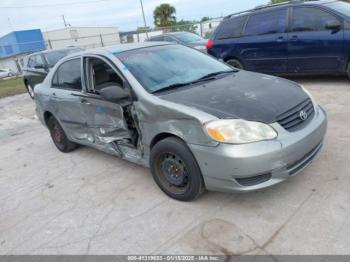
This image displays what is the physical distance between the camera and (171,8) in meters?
43.0

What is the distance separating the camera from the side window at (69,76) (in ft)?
14.6

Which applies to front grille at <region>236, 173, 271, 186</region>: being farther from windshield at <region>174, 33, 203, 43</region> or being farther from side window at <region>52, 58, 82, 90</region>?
windshield at <region>174, 33, 203, 43</region>

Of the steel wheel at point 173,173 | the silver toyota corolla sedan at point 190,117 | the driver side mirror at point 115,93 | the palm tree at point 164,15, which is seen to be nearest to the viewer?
the silver toyota corolla sedan at point 190,117

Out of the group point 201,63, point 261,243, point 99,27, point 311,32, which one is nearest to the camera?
point 261,243

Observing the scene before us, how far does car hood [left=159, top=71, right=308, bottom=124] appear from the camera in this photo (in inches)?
115

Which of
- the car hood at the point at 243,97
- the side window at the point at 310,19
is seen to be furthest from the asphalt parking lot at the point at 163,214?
the side window at the point at 310,19

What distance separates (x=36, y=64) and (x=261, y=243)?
33.6 ft

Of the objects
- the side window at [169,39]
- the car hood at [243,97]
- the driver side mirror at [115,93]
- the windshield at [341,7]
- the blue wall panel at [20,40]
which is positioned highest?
the blue wall panel at [20,40]

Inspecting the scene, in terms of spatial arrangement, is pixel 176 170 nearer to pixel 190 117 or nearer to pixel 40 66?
pixel 190 117

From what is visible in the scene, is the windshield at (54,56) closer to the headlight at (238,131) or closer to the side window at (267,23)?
the side window at (267,23)

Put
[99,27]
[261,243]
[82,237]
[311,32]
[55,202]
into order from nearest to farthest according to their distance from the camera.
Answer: [261,243] < [82,237] < [55,202] < [311,32] < [99,27]

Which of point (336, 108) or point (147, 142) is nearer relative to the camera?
point (147, 142)

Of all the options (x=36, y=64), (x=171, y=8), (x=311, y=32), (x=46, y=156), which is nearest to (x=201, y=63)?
(x=46, y=156)

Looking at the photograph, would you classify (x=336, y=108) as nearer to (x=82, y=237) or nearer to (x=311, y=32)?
(x=311, y=32)
